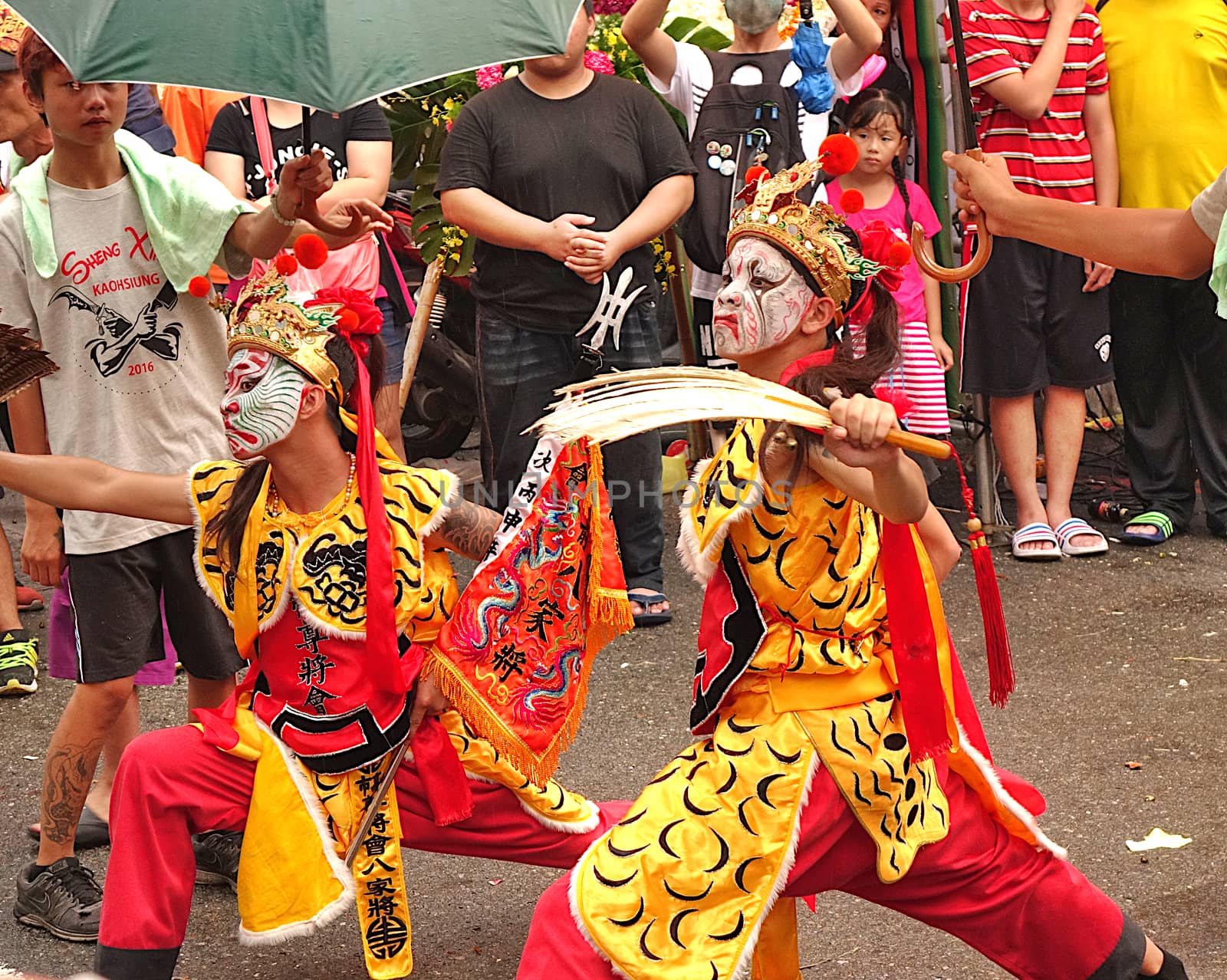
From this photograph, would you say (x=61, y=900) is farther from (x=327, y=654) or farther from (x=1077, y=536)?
(x=1077, y=536)

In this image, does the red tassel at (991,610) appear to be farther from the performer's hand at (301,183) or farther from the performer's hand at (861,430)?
the performer's hand at (301,183)

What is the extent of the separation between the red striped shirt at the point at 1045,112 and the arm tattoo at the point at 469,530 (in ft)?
11.7

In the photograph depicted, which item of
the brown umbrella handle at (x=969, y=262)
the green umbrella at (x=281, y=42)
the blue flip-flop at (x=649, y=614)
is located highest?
the green umbrella at (x=281, y=42)

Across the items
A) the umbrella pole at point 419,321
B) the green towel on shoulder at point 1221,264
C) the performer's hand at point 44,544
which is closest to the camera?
the green towel on shoulder at point 1221,264

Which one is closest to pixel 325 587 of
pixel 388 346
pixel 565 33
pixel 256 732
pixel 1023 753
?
pixel 256 732

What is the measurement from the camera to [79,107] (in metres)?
3.94

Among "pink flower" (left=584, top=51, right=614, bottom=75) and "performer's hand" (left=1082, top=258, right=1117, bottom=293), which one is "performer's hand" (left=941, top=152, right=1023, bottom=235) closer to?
"pink flower" (left=584, top=51, right=614, bottom=75)

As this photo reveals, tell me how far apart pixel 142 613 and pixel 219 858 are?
2.31ft

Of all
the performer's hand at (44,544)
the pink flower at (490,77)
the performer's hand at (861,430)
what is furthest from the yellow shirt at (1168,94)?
the performer's hand at (44,544)

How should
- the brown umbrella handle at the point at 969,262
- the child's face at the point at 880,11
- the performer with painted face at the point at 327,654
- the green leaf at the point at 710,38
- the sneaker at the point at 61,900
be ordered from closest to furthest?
the brown umbrella handle at the point at 969,262 → the performer with painted face at the point at 327,654 → the sneaker at the point at 61,900 → the child's face at the point at 880,11 → the green leaf at the point at 710,38

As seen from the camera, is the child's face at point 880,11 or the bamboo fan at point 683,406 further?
the child's face at point 880,11

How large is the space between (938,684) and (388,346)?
4006 millimetres

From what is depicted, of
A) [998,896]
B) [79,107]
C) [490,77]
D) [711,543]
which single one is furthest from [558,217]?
[998,896]

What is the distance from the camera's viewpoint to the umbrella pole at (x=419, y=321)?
6.96 m
